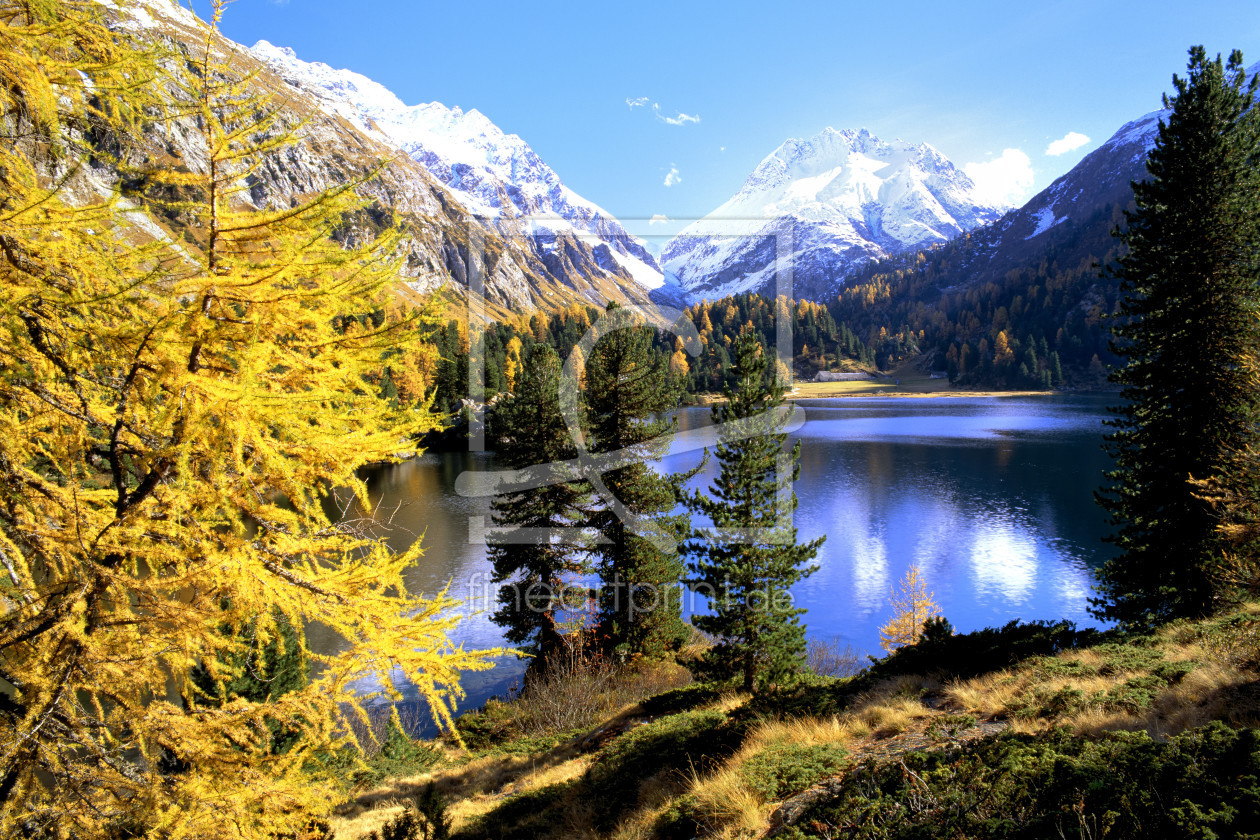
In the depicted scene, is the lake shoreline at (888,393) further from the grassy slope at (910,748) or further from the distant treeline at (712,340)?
the grassy slope at (910,748)

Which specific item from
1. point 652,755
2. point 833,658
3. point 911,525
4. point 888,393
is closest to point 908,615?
point 833,658

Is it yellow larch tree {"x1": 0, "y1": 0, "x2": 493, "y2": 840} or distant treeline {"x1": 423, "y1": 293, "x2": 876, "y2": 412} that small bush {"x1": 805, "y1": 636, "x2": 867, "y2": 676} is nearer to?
yellow larch tree {"x1": 0, "y1": 0, "x2": 493, "y2": 840}

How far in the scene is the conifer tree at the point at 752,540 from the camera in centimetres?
1600

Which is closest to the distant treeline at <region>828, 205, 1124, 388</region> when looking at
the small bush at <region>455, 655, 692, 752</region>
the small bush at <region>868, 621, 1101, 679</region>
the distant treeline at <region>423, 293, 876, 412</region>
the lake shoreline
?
the lake shoreline

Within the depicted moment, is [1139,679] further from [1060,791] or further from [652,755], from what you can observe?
[652,755]

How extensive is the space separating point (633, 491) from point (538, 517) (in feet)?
12.5

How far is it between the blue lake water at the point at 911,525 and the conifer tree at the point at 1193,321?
13189 millimetres

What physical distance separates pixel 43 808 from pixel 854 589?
104 ft

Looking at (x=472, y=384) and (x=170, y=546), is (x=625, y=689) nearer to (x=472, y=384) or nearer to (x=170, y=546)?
(x=170, y=546)

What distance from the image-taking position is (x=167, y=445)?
3848 millimetres

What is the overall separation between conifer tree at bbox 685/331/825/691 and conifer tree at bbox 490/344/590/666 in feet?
20.3

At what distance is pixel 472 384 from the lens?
7806 cm

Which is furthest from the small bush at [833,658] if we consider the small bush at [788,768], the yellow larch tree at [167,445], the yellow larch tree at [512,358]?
the yellow larch tree at [512,358]

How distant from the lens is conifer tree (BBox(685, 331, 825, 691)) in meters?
16.0
